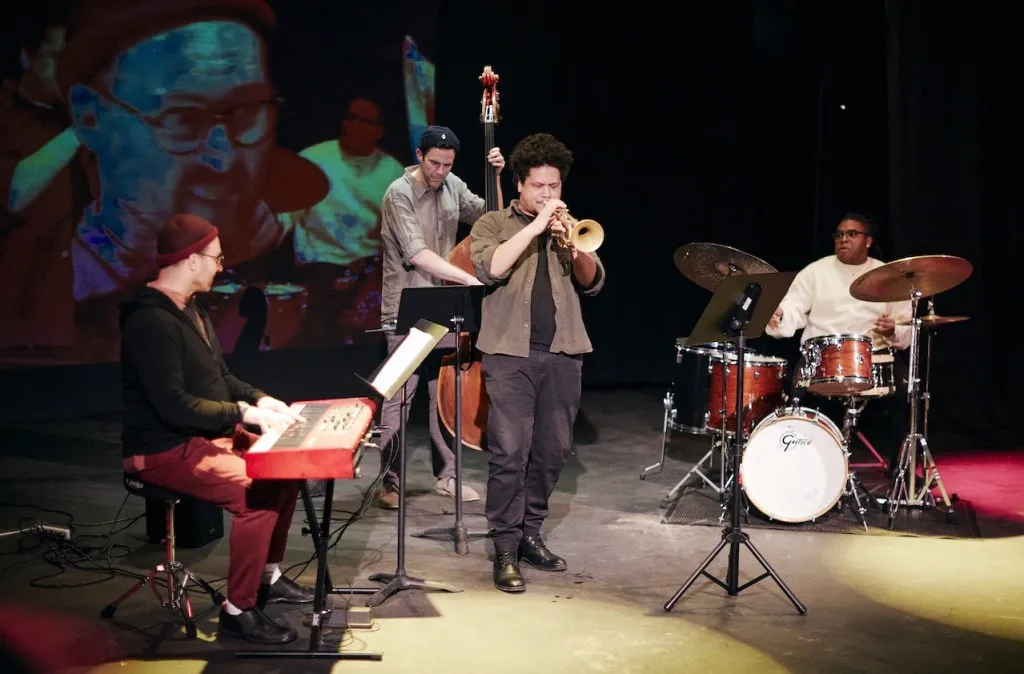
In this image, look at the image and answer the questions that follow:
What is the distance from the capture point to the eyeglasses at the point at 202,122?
7871 millimetres

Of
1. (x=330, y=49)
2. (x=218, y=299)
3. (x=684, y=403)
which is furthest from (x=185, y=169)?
(x=684, y=403)

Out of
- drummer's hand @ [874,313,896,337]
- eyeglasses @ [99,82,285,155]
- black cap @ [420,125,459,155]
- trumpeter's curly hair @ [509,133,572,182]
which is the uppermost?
eyeglasses @ [99,82,285,155]

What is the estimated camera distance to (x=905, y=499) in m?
5.92

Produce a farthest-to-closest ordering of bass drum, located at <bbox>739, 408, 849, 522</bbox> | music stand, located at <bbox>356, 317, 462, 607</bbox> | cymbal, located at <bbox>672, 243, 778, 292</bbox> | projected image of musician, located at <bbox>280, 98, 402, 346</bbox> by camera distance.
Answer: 1. projected image of musician, located at <bbox>280, 98, 402, 346</bbox>
2. bass drum, located at <bbox>739, 408, 849, 522</bbox>
3. cymbal, located at <bbox>672, 243, 778, 292</bbox>
4. music stand, located at <bbox>356, 317, 462, 607</bbox>

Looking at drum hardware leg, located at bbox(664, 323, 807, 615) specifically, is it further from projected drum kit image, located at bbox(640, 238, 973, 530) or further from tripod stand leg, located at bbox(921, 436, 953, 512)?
tripod stand leg, located at bbox(921, 436, 953, 512)

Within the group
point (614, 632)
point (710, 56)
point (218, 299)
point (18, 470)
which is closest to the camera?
point (614, 632)

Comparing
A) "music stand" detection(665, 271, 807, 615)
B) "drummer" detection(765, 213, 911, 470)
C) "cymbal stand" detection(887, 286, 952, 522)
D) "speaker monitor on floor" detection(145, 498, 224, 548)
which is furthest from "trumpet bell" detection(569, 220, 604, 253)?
"drummer" detection(765, 213, 911, 470)

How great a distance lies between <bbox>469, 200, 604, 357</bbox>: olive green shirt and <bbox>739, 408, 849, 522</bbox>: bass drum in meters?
1.43

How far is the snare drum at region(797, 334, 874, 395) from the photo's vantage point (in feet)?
18.0

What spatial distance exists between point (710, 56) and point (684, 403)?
414 cm

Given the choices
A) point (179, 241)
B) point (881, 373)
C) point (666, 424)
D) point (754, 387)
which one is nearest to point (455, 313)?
point (179, 241)

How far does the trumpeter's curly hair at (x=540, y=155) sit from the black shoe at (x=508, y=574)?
5.24ft

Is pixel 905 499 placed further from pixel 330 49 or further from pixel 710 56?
pixel 330 49

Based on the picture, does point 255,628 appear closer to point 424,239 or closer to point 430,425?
point 430,425
